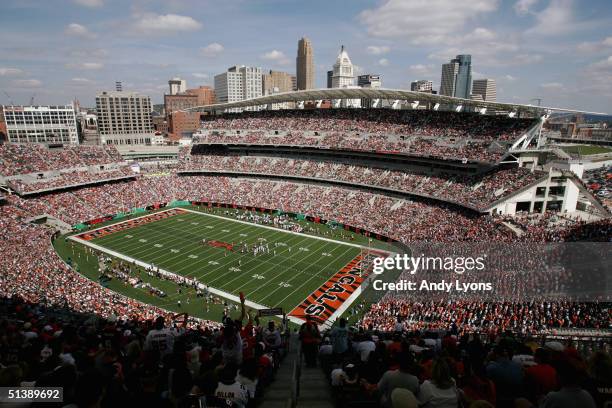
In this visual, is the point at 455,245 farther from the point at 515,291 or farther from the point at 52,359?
the point at 52,359

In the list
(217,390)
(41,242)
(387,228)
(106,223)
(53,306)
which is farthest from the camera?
(106,223)

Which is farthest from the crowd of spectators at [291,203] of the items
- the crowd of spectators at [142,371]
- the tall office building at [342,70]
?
the tall office building at [342,70]

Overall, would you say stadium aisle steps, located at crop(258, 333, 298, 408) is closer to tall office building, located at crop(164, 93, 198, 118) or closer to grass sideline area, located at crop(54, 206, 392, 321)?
grass sideline area, located at crop(54, 206, 392, 321)

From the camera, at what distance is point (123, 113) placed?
436 ft

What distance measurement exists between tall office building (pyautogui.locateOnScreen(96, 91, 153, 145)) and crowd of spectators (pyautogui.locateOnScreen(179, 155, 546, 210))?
78.1m

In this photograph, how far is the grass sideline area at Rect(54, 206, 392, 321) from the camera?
25.9 metres

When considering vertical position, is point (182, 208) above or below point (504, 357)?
below

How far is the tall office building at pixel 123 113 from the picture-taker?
422ft

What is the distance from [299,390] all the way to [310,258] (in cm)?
2558

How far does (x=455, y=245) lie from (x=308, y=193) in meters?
26.4

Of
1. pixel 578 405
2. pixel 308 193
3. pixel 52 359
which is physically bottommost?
pixel 308 193

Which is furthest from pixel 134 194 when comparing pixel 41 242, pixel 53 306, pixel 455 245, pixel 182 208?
pixel 455 245

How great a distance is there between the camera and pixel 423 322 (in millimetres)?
18359

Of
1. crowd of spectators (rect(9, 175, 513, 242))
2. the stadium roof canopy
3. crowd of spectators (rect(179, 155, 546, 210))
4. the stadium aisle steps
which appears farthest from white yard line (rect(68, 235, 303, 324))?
the stadium roof canopy
